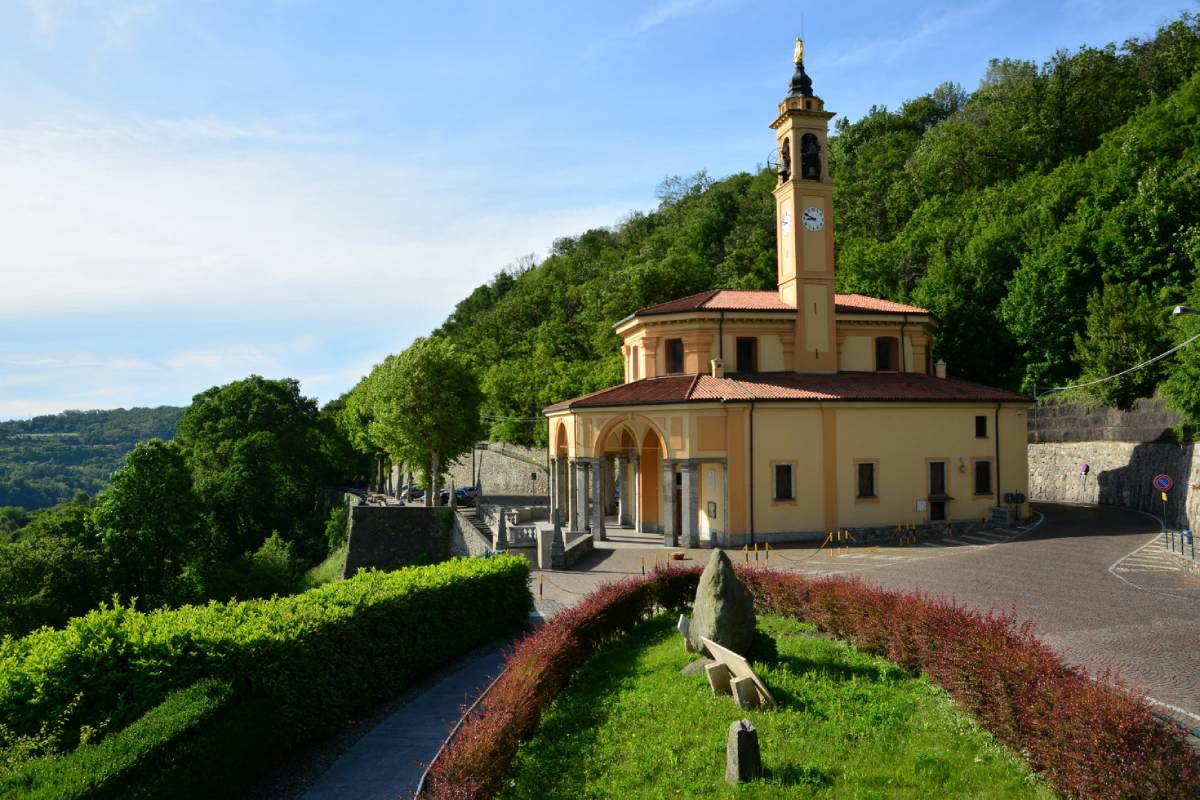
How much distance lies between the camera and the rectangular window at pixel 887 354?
36.6m

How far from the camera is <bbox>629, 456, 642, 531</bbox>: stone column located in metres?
35.2

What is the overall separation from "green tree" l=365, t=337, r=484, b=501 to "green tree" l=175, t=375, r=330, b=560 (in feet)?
63.5

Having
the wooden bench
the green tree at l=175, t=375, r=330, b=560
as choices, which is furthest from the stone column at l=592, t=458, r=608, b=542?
the green tree at l=175, t=375, r=330, b=560

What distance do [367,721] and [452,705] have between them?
1.36 metres

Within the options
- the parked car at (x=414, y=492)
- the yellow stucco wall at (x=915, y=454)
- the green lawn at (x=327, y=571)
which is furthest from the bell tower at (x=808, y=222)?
the parked car at (x=414, y=492)

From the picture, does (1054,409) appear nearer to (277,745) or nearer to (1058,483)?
(1058,483)

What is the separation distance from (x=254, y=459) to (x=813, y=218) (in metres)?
44.4

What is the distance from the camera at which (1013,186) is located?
57750 mm

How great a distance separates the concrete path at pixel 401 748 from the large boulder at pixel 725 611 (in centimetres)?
391

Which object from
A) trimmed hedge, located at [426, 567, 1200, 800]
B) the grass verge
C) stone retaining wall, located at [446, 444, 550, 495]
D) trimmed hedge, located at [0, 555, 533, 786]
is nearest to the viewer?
trimmed hedge, located at [426, 567, 1200, 800]

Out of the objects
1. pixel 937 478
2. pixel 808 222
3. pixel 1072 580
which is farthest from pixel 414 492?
pixel 1072 580

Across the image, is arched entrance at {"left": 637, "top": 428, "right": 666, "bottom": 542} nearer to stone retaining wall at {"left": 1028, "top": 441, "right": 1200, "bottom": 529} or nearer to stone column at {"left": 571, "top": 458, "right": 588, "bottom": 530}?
stone column at {"left": 571, "top": 458, "right": 588, "bottom": 530}

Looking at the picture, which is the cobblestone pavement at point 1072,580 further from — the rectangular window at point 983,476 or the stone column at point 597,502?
the rectangular window at point 983,476

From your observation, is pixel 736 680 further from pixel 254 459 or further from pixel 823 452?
pixel 254 459
